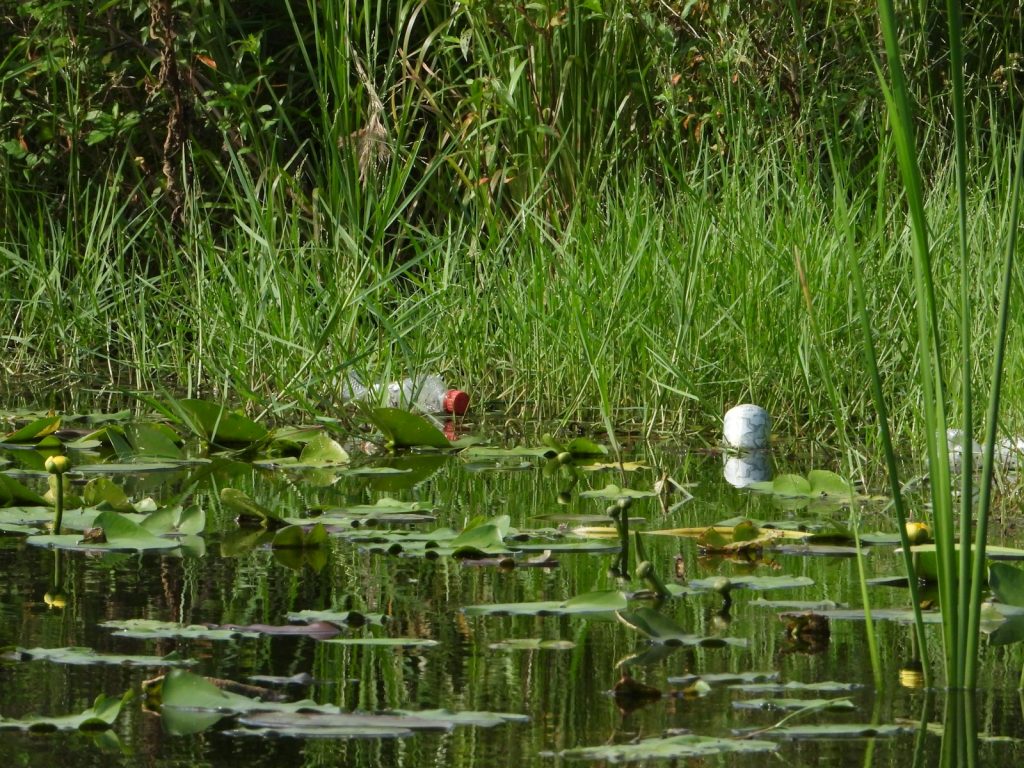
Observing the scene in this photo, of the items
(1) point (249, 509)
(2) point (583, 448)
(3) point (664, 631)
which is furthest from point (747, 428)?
(3) point (664, 631)

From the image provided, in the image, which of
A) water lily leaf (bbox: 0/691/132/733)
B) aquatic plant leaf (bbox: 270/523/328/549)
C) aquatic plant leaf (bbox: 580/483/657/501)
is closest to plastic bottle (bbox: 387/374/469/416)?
aquatic plant leaf (bbox: 580/483/657/501)

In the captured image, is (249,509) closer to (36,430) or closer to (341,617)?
(341,617)

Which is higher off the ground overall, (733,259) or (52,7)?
(52,7)

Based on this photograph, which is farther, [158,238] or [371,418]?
[158,238]

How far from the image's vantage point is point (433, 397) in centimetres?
446

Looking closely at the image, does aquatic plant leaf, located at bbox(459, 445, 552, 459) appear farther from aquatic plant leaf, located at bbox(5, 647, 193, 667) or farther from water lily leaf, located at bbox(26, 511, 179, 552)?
aquatic plant leaf, located at bbox(5, 647, 193, 667)

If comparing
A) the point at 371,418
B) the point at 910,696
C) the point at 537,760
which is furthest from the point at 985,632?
the point at 371,418

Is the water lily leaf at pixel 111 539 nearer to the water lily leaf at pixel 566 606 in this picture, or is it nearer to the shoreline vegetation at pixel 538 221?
the water lily leaf at pixel 566 606

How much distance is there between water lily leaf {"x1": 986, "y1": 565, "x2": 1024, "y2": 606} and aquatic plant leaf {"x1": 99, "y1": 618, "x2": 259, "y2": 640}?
0.94 metres

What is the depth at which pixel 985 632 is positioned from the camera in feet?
6.50

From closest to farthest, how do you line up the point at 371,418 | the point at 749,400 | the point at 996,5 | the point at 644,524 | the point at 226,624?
the point at 226,624
the point at 644,524
the point at 371,418
the point at 749,400
the point at 996,5

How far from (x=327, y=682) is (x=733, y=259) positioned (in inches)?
106

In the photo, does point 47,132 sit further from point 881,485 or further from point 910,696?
point 910,696

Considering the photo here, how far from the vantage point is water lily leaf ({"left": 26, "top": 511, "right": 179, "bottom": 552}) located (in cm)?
241
